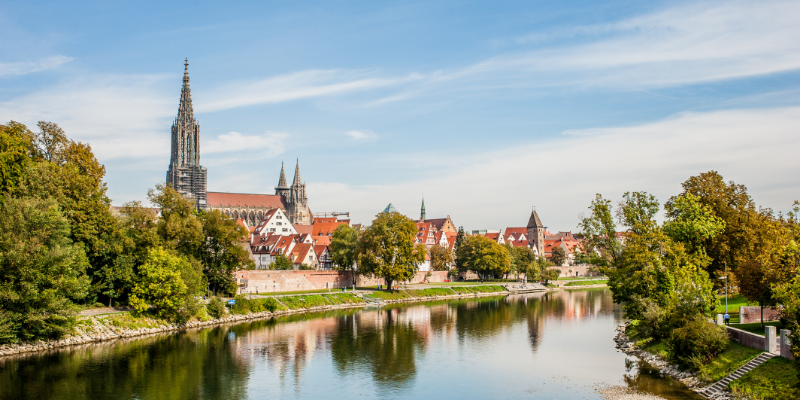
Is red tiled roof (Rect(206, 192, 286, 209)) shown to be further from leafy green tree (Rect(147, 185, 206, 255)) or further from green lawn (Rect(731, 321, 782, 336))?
green lawn (Rect(731, 321, 782, 336))

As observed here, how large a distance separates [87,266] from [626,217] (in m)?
37.9

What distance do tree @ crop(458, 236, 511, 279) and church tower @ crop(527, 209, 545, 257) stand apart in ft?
134

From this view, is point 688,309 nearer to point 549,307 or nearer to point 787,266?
point 787,266

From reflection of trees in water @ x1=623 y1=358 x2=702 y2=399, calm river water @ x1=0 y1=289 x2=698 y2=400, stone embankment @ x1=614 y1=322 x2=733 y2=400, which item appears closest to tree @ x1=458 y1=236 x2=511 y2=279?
calm river water @ x1=0 y1=289 x2=698 y2=400

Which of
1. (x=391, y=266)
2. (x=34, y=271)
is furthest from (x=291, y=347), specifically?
(x=391, y=266)

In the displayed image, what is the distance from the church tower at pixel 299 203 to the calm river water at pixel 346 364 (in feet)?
372

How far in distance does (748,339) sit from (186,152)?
415 ft

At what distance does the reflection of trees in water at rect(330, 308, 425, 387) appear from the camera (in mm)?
32562

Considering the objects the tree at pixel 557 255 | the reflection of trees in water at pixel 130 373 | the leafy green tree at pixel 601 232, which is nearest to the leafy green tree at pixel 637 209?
the leafy green tree at pixel 601 232

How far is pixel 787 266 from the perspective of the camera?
2730 cm

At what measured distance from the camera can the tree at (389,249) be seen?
71812 millimetres

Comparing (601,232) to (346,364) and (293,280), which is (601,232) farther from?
(293,280)

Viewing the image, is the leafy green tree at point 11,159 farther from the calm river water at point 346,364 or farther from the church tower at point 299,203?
the church tower at point 299,203

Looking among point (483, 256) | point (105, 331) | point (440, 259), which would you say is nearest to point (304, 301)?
point (105, 331)
